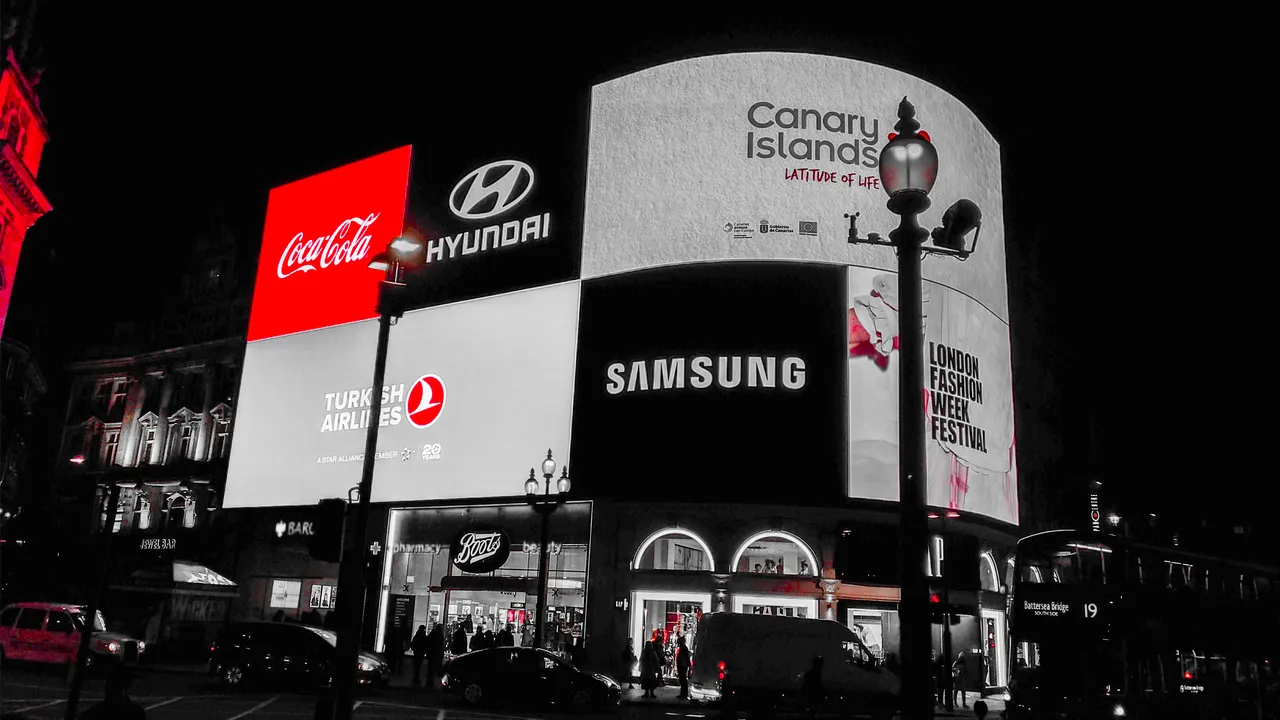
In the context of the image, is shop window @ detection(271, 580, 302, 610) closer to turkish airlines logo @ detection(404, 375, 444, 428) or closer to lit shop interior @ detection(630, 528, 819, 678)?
turkish airlines logo @ detection(404, 375, 444, 428)

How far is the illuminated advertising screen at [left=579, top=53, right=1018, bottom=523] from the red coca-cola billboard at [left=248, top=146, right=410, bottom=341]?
11.1 m

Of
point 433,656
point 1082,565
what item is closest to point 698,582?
point 433,656

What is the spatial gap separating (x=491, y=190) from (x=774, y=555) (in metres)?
19.0

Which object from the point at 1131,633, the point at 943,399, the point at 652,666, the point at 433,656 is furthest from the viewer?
the point at 943,399

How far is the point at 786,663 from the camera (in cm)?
2300

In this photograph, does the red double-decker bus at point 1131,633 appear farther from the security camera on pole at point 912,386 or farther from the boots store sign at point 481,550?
the boots store sign at point 481,550

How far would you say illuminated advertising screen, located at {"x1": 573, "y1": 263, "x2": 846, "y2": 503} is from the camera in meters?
32.2

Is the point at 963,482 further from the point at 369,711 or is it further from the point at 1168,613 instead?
the point at 369,711

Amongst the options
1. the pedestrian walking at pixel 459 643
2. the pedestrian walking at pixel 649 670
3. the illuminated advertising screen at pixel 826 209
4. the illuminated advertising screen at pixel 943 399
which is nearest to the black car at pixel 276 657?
the pedestrian walking at pixel 459 643

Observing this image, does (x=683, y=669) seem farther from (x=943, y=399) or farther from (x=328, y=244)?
(x=328, y=244)

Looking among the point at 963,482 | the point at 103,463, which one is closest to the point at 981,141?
the point at 963,482

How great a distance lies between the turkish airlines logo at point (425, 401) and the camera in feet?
123

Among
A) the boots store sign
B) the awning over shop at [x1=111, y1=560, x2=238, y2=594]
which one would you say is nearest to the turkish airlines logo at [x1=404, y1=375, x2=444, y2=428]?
the boots store sign

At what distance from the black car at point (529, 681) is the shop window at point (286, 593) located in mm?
21035
